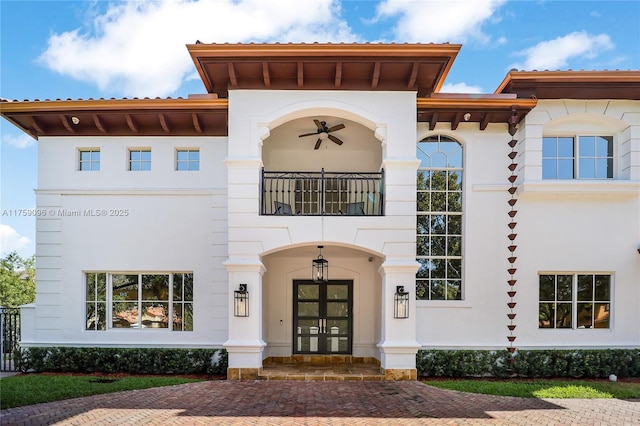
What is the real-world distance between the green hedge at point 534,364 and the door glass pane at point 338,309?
8.18ft

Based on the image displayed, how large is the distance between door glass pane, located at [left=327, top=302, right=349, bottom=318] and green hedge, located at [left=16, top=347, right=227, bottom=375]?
3.20 metres

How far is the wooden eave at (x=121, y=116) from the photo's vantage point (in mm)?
10461

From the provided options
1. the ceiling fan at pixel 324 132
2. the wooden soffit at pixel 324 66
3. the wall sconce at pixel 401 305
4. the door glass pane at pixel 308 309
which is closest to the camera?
the wooden soffit at pixel 324 66

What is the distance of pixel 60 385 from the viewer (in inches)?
354

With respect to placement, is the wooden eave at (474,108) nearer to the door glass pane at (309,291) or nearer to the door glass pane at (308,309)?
the door glass pane at (309,291)

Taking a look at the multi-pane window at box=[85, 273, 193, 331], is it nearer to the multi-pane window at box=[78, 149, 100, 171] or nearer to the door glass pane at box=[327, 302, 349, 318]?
the multi-pane window at box=[78, 149, 100, 171]

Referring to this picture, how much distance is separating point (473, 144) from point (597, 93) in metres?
3.36

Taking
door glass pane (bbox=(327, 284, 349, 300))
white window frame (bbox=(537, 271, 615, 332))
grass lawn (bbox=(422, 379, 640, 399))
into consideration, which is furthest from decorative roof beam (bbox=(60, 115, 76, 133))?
white window frame (bbox=(537, 271, 615, 332))

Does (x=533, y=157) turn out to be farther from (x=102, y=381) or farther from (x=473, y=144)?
(x=102, y=381)

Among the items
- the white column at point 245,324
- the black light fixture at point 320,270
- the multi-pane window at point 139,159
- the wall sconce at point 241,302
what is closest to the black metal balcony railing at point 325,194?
the black light fixture at point 320,270

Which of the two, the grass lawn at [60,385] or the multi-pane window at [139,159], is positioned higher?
the multi-pane window at [139,159]

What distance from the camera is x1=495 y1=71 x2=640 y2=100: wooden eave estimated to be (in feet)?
33.7

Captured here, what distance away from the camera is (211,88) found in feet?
34.6

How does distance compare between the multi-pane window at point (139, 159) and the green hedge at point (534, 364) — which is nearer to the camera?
the green hedge at point (534, 364)
